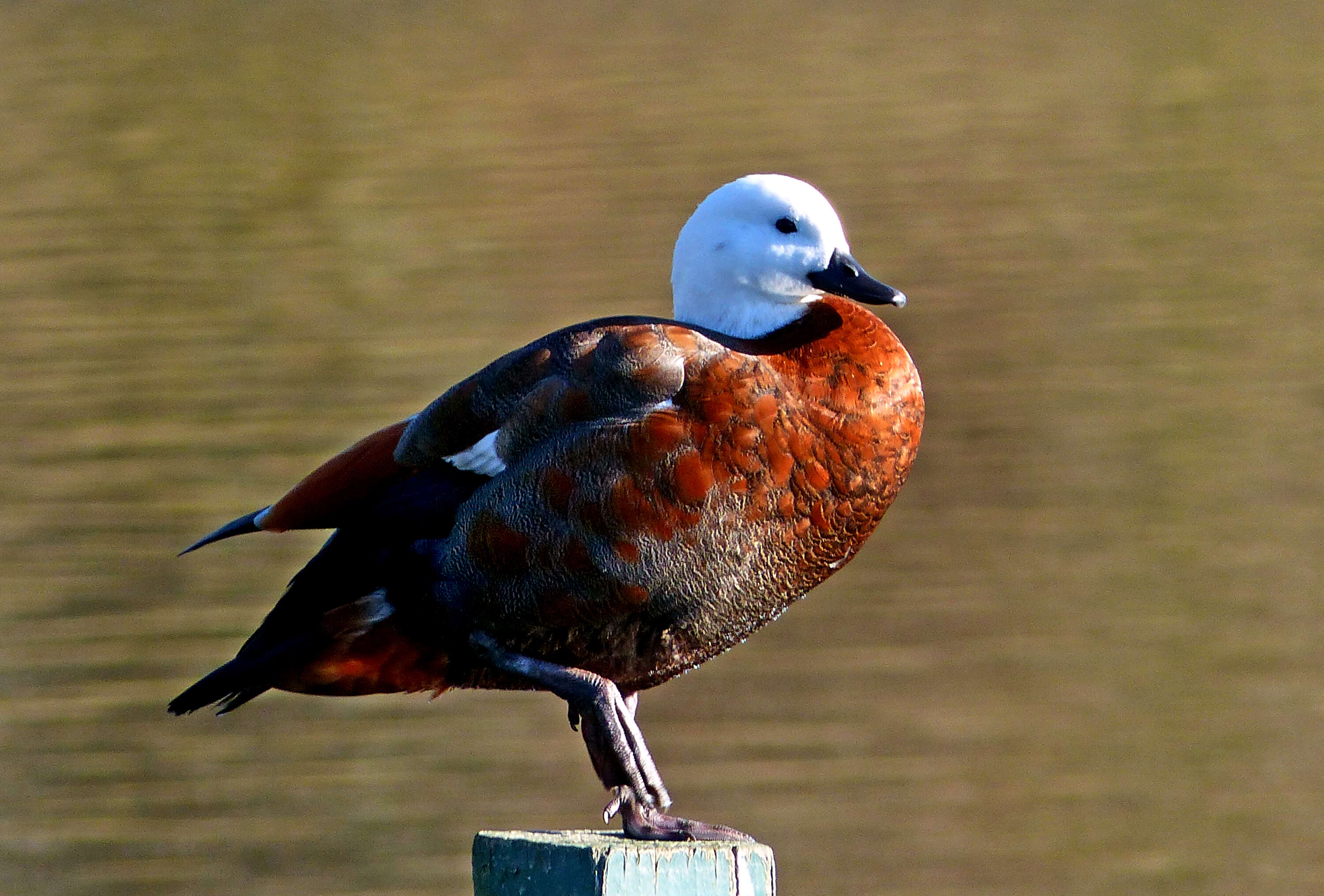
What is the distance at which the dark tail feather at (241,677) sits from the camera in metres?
2.27

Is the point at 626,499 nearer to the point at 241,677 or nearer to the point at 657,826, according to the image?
the point at 657,826

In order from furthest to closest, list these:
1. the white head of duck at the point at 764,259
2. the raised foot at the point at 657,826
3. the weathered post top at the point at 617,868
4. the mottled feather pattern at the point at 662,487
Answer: the white head of duck at the point at 764,259
the mottled feather pattern at the point at 662,487
the raised foot at the point at 657,826
the weathered post top at the point at 617,868

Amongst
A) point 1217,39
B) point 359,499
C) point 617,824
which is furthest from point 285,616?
point 1217,39

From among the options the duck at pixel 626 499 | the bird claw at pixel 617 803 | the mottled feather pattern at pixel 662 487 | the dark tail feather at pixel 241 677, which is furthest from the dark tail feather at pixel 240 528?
the bird claw at pixel 617 803

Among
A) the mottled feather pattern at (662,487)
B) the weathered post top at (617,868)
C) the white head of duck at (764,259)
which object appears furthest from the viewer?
the white head of duck at (764,259)

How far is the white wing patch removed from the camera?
219 centimetres

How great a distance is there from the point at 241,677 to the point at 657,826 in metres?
0.62

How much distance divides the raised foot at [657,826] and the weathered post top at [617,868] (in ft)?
0.41

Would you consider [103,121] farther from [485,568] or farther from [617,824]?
[485,568]

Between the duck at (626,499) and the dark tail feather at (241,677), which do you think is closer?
the duck at (626,499)

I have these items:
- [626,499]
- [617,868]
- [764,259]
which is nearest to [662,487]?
[626,499]

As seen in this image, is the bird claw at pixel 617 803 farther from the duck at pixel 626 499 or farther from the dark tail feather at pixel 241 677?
the dark tail feather at pixel 241 677

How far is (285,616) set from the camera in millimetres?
2297

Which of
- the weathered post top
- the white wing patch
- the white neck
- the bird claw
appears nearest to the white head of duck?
the white neck
